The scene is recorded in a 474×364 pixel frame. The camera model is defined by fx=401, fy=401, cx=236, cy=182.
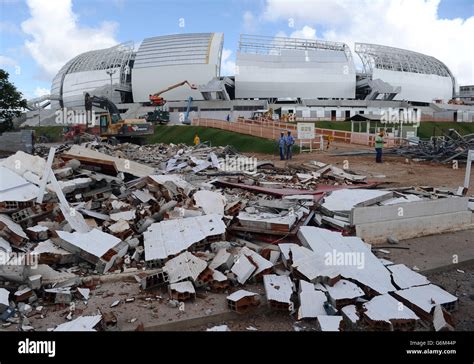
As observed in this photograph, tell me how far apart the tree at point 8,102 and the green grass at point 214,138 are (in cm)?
1161

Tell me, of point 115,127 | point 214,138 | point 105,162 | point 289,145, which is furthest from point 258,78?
point 105,162

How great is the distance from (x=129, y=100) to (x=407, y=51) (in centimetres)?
5772

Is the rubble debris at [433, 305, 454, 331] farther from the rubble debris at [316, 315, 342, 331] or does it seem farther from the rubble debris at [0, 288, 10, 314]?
the rubble debris at [0, 288, 10, 314]

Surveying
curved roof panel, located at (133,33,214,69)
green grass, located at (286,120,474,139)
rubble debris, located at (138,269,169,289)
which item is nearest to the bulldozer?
green grass, located at (286,120,474,139)

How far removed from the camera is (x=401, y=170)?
1450 cm

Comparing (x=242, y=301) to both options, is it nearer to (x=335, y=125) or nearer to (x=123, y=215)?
(x=123, y=215)

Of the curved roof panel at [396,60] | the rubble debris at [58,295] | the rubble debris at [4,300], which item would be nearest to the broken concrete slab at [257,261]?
the rubble debris at [58,295]

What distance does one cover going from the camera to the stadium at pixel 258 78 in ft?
210

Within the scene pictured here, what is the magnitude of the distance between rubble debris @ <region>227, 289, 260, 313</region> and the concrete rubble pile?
0.5 inches

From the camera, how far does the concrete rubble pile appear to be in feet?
14.2

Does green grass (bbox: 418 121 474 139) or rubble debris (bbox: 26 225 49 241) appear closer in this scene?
rubble debris (bbox: 26 225 49 241)

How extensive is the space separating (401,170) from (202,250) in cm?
1107
